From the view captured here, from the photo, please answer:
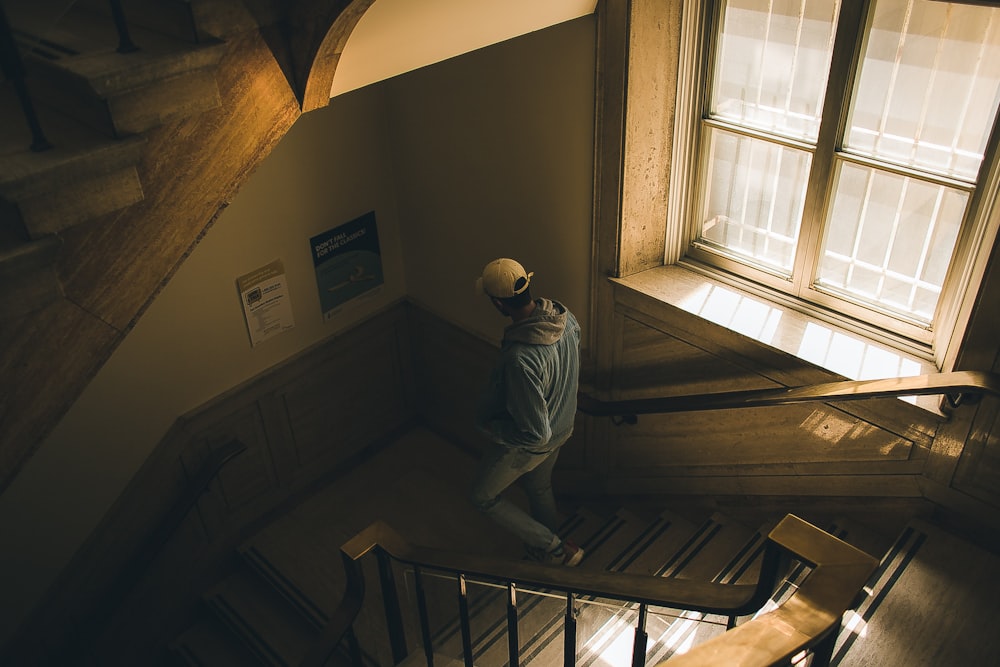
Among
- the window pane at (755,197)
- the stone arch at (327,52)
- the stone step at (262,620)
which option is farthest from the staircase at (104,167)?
the stone step at (262,620)

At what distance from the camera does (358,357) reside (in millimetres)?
5480

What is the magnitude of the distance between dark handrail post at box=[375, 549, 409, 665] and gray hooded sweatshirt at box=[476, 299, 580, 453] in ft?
2.85

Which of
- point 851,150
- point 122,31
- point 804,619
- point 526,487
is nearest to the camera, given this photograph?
point 804,619

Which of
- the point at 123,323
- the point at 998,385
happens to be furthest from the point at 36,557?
the point at 998,385

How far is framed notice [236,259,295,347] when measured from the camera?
468 centimetres

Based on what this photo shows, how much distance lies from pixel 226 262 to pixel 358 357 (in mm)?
1244

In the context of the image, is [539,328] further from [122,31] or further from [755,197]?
[122,31]

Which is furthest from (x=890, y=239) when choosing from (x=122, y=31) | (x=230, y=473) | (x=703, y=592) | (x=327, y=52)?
(x=230, y=473)

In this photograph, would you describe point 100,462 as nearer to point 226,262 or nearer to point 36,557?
point 36,557

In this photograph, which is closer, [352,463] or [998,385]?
[998,385]

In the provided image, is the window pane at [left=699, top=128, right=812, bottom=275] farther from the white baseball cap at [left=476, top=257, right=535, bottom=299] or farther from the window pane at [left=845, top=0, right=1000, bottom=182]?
the white baseball cap at [left=476, top=257, right=535, bottom=299]

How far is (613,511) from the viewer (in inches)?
197

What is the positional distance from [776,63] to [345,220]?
8.70 feet

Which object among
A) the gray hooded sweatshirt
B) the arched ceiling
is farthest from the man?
the arched ceiling
